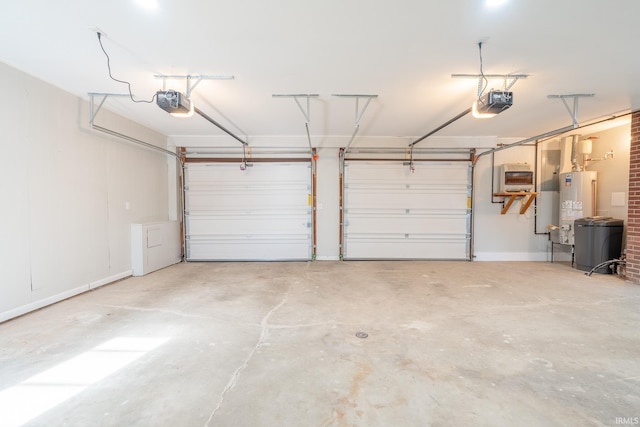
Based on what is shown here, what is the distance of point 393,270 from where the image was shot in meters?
5.20

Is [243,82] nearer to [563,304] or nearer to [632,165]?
[563,304]

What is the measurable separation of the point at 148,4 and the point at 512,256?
7.45m

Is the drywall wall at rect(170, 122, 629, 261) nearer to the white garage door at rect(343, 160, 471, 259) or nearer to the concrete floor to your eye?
the white garage door at rect(343, 160, 471, 259)

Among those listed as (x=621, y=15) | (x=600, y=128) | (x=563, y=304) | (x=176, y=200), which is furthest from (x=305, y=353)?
(x=600, y=128)

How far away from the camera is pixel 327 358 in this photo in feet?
7.16

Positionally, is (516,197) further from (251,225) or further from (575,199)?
(251,225)

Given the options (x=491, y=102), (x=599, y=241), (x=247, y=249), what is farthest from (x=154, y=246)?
(x=599, y=241)

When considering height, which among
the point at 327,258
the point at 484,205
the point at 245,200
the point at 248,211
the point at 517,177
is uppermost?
the point at 517,177

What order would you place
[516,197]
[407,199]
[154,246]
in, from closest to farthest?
[154,246] → [516,197] → [407,199]

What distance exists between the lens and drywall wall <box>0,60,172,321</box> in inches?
116

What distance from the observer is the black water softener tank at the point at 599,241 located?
4.87 meters

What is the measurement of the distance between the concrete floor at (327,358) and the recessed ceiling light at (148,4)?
2.73 meters

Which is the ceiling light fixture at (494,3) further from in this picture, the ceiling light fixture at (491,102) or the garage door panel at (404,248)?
the garage door panel at (404,248)

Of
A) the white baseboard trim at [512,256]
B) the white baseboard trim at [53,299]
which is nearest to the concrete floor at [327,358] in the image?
the white baseboard trim at [53,299]
